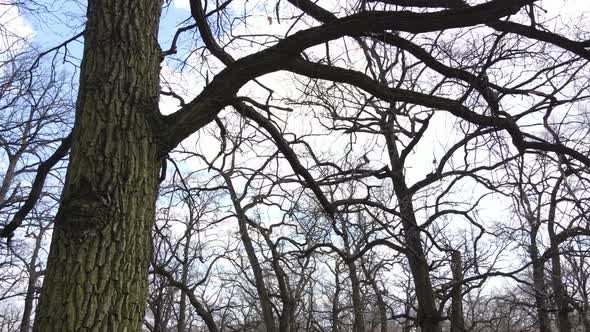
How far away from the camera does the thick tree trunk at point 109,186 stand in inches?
93.1

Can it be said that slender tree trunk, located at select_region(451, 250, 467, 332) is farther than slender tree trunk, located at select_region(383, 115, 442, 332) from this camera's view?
No

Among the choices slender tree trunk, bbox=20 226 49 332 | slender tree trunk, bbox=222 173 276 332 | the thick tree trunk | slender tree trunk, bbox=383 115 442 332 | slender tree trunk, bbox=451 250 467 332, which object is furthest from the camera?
slender tree trunk, bbox=20 226 49 332

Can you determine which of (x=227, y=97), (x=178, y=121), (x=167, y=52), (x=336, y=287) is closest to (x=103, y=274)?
(x=178, y=121)

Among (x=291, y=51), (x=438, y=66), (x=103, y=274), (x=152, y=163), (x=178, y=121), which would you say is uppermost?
(x=438, y=66)

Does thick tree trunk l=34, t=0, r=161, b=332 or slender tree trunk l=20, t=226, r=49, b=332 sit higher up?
slender tree trunk l=20, t=226, r=49, b=332

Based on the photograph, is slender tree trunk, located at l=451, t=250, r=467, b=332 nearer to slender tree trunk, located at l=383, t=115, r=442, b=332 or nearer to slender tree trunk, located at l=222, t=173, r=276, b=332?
slender tree trunk, located at l=383, t=115, r=442, b=332

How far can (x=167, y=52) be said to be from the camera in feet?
12.5

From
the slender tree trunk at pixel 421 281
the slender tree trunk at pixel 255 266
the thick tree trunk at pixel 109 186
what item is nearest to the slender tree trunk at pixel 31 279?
the slender tree trunk at pixel 255 266

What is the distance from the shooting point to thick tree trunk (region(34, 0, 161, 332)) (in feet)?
7.76

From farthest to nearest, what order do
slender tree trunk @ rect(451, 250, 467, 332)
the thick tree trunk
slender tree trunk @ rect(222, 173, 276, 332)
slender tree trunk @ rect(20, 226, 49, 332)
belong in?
slender tree trunk @ rect(20, 226, 49, 332) → slender tree trunk @ rect(222, 173, 276, 332) → slender tree trunk @ rect(451, 250, 467, 332) → the thick tree trunk

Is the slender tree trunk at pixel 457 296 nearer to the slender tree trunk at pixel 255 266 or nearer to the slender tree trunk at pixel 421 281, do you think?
the slender tree trunk at pixel 421 281

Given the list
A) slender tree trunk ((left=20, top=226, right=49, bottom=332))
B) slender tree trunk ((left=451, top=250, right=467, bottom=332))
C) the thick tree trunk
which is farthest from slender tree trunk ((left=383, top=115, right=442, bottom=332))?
slender tree trunk ((left=20, top=226, right=49, bottom=332))

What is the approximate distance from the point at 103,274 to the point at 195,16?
2.04 meters

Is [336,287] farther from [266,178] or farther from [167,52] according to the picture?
[167,52]
